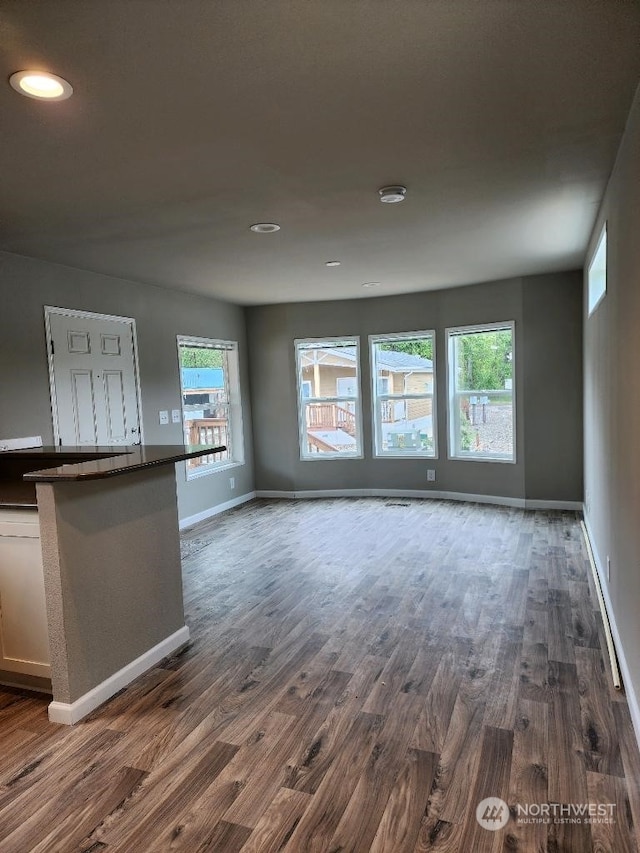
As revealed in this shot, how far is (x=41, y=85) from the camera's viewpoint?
1825 mm

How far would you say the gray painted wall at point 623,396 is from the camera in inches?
84.8

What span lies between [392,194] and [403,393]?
13.1ft

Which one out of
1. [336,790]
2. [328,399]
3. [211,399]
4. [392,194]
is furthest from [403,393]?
[336,790]

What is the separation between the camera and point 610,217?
2.96 meters

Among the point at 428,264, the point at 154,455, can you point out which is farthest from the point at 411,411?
the point at 154,455

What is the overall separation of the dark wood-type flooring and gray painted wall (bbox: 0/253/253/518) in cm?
188

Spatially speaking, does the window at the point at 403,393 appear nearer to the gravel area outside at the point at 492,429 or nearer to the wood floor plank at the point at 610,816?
the gravel area outside at the point at 492,429

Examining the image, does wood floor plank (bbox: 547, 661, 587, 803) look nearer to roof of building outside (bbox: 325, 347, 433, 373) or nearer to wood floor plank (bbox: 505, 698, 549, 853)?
wood floor plank (bbox: 505, 698, 549, 853)

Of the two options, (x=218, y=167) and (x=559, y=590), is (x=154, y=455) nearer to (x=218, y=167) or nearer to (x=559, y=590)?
(x=218, y=167)

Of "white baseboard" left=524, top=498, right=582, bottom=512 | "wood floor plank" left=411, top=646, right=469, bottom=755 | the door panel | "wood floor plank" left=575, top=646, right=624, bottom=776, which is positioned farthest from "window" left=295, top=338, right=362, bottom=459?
"wood floor plank" left=575, top=646, right=624, bottom=776

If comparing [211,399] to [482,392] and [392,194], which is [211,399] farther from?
[392,194]

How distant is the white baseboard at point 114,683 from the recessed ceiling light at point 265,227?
8.17 feet

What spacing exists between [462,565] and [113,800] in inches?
117

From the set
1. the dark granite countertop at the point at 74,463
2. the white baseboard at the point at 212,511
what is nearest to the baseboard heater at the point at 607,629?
the dark granite countertop at the point at 74,463
